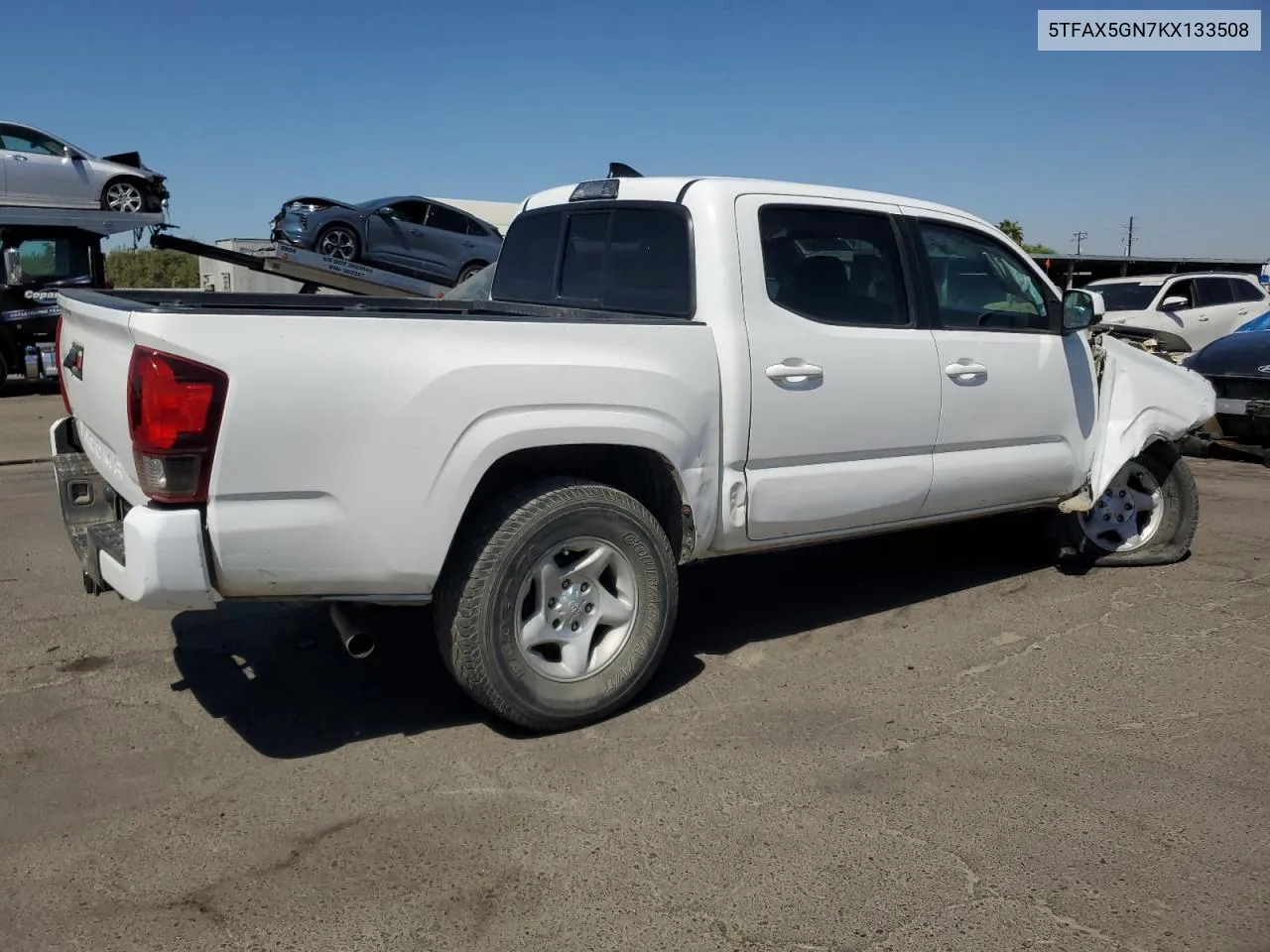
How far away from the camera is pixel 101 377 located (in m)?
3.50

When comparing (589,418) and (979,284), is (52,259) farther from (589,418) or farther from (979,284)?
(589,418)

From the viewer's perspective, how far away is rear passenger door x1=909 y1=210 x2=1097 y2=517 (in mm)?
4902

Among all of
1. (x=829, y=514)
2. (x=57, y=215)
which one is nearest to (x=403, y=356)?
(x=829, y=514)

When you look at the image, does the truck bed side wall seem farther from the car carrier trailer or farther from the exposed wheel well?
the car carrier trailer

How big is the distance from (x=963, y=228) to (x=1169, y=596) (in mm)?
2160

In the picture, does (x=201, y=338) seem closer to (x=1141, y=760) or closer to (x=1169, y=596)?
(x=1141, y=760)

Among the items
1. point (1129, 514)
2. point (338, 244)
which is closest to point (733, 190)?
point (1129, 514)

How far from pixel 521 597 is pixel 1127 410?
365 centimetres

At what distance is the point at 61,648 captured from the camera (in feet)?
15.3

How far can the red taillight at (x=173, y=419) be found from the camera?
306 centimetres

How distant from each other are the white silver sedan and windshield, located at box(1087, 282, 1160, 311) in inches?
587

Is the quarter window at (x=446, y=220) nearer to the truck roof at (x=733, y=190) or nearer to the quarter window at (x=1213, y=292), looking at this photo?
the quarter window at (x=1213, y=292)

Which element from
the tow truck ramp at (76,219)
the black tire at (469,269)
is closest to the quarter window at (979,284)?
the black tire at (469,269)

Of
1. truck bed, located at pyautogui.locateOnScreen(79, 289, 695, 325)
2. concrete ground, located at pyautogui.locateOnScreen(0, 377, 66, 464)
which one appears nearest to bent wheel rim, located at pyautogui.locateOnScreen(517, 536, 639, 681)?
truck bed, located at pyautogui.locateOnScreen(79, 289, 695, 325)
